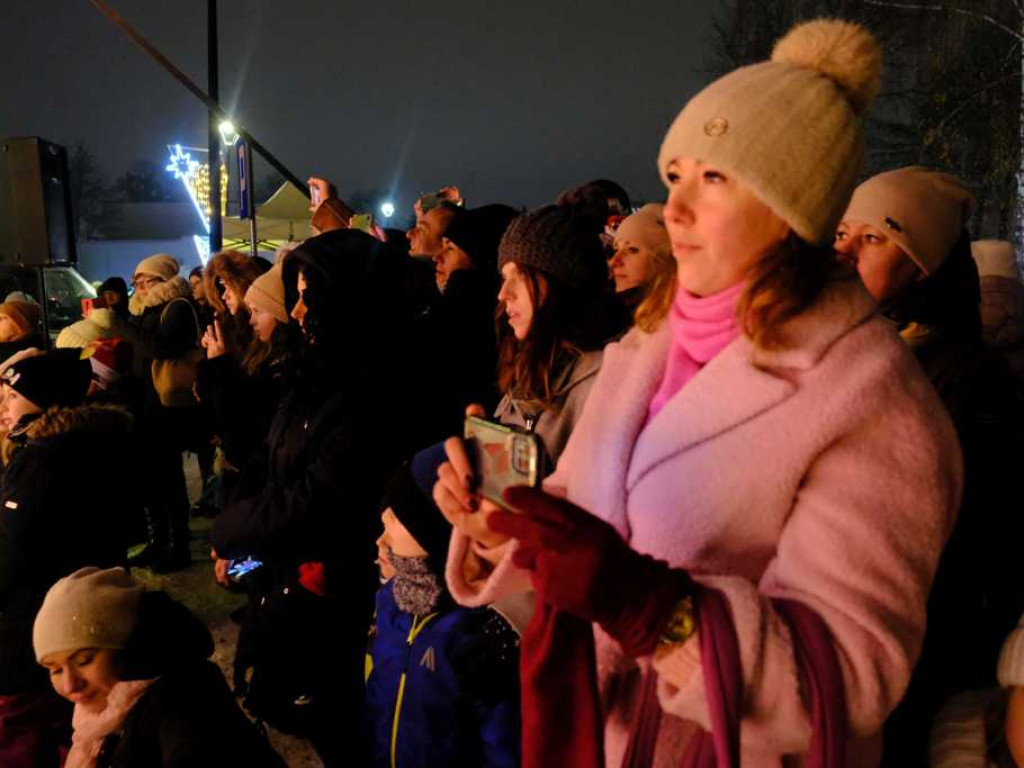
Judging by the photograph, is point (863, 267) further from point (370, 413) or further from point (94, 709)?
point (94, 709)

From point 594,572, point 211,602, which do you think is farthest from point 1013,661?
point 211,602

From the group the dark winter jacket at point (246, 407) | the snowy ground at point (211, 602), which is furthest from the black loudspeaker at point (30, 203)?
the dark winter jacket at point (246, 407)

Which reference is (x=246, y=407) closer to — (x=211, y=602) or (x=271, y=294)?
(x=271, y=294)

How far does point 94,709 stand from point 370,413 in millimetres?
1413

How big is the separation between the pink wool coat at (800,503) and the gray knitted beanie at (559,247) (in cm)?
144

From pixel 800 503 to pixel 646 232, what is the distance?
2.70 metres

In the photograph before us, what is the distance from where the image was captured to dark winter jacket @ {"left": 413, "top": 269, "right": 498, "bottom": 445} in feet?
10.6

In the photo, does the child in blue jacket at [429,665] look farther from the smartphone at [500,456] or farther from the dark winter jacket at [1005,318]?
the dark winter jacket at [1005,318]

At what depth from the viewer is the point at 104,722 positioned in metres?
2.56

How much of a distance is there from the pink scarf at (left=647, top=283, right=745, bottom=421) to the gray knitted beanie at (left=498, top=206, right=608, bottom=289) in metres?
1.30

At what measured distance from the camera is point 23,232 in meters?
7.00

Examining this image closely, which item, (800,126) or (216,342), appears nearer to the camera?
(800,126)

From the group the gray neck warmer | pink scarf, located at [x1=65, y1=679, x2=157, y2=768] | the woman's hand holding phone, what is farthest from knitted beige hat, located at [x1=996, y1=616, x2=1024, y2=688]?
pink scarf, located at [x1=65, y1=679, x2=157, y2=768]

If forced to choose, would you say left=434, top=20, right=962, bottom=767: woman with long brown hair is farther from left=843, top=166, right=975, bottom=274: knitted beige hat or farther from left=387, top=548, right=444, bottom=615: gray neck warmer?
left=843, top=166, right=975, bottom=274: knitted beige hat
